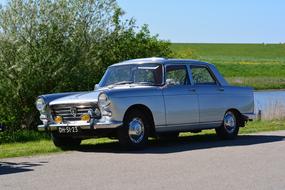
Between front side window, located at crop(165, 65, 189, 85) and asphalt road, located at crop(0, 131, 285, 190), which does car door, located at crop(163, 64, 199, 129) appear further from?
asphalt road, located at crop(0, 131, 285, 190)

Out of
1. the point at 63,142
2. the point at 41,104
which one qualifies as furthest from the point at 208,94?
the point at 41,104

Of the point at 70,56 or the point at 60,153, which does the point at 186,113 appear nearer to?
the point at 60,153

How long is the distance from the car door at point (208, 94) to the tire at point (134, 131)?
5.54ft

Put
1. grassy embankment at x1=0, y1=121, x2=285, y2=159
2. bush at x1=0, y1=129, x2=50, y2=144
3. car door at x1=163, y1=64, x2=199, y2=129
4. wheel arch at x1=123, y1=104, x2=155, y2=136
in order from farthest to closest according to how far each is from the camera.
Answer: bush at x1=0, y1=129, x2=50, y2=144, car door at x1=163, y1=64, x2=199, y2=129, wheel arch at x1=123, y1=104, x2=155, y2=136, grassy embankment at x1=0, y1=121, x2=285, y2=159

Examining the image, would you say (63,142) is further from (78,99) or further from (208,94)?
(208,94)

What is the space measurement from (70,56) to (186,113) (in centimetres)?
703

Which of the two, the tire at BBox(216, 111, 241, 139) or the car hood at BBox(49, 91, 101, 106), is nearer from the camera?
the car hood at BBox(49, 91, 101, 106)

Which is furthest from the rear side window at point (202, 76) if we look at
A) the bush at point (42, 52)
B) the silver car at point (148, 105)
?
the bush at point (42, 52)

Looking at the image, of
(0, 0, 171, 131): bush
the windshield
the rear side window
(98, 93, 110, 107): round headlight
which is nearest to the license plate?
(98, 93, 110, 107): round headlight

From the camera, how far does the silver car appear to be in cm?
1230

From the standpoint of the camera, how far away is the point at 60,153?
1230 cm

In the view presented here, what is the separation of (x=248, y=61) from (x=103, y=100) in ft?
273

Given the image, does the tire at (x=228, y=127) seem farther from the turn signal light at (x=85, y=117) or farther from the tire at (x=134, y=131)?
the turn signal light at (x=85, y=117)

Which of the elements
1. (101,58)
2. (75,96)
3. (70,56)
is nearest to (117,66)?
(75,96)
